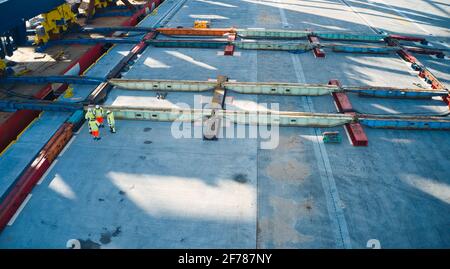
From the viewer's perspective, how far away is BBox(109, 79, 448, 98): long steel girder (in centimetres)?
1334

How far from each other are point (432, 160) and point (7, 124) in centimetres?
1338

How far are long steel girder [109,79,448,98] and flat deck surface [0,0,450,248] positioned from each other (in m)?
0.31

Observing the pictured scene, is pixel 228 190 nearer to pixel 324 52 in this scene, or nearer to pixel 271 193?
pixel 271 193

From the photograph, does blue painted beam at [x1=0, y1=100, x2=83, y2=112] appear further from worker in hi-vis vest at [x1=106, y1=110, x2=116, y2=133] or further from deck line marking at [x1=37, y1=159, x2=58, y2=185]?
deck line marking at [x1=37, y1=159, x2=58, y2=185]

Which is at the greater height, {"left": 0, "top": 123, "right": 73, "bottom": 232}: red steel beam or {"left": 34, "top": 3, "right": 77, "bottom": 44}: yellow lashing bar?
{"left": 34, "top": 3, "right": 77, "bottom": 44}: yellow lashing bar

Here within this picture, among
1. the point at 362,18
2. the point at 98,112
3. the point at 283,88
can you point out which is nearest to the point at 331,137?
the point at 283,88

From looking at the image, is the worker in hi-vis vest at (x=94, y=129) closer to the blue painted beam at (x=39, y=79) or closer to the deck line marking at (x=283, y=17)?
the blue painted beam at (x=39, y=79)

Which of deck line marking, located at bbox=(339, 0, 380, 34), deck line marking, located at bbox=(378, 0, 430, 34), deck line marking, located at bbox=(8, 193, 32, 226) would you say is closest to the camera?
deck line marking, located at bbox=(8, 193, 32, 226)

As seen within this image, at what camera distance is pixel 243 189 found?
29.9ft

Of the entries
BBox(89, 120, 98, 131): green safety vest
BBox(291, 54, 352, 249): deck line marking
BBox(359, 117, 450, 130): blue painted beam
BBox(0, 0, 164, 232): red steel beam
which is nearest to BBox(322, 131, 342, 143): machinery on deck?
BBox(291, 54, 352, 249): deck line marking

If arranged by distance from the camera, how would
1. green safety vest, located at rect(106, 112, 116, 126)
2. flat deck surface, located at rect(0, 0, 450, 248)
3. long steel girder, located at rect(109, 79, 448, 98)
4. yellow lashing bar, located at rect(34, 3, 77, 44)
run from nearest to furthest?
flat deck surface, located at rect(0, 0, 450, 248) → green safety vest, located at rect(106, 112, 116, 126) → long steel girder, located at rect(109, 79, 448, 98) → yellow lashing bar, located at rect(34, 3, 77, 44)

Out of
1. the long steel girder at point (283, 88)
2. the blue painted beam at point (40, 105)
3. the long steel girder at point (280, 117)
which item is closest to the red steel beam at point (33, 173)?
the blue painted beam at point (40, 105)

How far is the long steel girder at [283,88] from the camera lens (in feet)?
43.8

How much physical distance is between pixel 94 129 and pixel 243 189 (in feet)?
16.6
